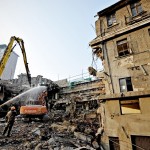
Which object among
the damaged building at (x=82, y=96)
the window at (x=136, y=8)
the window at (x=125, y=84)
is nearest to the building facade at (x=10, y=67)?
the damaged building at (x=82, y=96)

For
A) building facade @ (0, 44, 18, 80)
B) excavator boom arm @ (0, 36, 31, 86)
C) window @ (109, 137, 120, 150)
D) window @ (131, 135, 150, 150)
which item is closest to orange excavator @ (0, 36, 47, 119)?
excavator boom arm @ (0, 36, 31, 86)

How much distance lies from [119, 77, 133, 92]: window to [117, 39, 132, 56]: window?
227 cm

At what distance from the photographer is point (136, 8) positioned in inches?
539

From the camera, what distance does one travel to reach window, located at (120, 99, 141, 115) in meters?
10.7

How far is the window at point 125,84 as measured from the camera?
12400 mm

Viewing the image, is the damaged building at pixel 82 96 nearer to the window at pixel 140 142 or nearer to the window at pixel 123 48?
the window at pixel 123 48

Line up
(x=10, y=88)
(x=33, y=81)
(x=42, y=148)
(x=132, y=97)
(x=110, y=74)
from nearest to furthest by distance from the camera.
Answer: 1. (x=42, y=148)
2. (x=132, y=97)
3. (x=110, y=74)
4. (x=10, y=88)
5. (x=33, y=81)

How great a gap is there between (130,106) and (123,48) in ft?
17.0

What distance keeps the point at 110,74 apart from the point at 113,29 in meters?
4.30

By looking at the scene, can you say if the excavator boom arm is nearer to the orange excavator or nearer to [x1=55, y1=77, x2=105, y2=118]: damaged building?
the orange excavator

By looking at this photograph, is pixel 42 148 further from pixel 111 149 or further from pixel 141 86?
pixel 141 86

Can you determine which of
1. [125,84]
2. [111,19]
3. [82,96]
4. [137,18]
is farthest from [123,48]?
[82,96]

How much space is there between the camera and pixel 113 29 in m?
14.4

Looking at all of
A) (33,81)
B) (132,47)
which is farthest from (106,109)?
(33,81)
